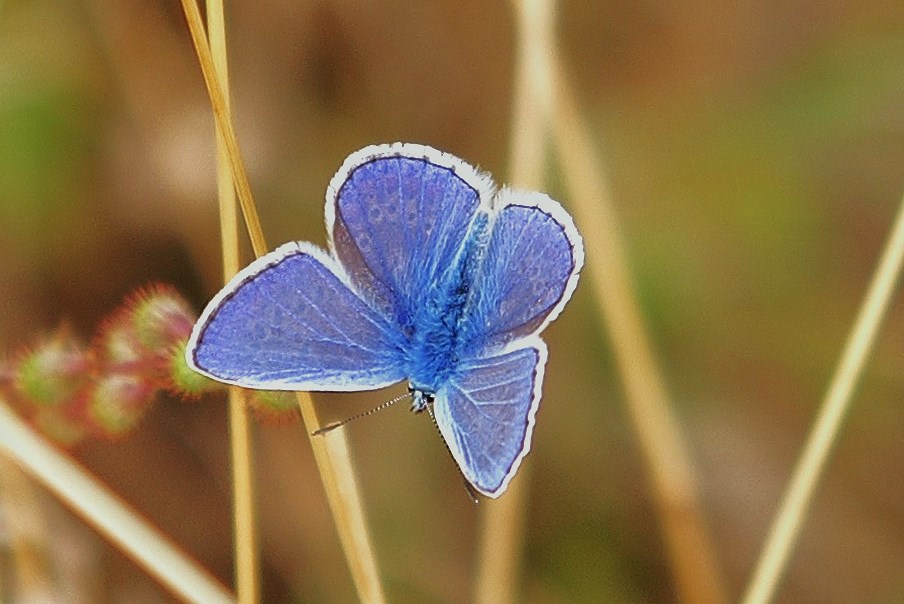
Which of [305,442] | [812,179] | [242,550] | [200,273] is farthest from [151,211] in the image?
[812,179]

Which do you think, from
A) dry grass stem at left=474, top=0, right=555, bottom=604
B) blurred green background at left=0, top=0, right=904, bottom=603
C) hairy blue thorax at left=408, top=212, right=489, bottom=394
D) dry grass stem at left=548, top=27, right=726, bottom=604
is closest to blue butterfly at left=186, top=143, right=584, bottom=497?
hairy blue thorax at left=408, top=212, right=489, bottom=394

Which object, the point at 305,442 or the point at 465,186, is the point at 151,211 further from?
the point at 465,186

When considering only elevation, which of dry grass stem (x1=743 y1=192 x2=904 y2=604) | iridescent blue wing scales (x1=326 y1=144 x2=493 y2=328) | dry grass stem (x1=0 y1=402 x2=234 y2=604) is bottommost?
dry grass stem (x1=743 y1=192 x2=904 y2=604)

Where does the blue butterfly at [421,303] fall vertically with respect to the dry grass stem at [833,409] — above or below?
above

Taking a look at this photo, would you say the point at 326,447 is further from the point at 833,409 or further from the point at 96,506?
the point at 833,409

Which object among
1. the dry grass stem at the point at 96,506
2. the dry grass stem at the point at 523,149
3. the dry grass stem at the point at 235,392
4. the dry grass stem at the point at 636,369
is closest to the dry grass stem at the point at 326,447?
the dry grass stem at the point at 235,392

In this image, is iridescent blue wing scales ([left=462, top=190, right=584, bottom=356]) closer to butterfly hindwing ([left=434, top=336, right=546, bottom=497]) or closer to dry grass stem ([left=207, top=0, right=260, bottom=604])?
butterfly hindwing ([left=434, top=336, right=546, bottom=497])

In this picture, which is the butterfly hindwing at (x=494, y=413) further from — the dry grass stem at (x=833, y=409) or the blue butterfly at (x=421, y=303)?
the dry grass stem at (x=833, y=409)
